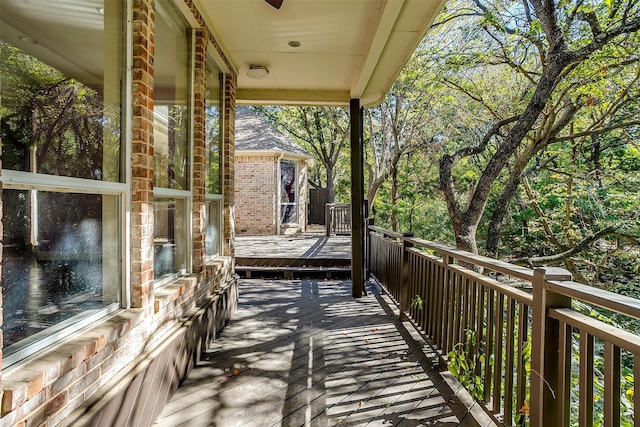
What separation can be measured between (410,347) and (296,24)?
295 centimetres

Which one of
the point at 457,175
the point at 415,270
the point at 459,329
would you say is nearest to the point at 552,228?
the point at 457,175

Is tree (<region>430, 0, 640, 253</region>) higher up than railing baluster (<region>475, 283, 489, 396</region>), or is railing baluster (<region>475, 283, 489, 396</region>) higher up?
tree (<region>430, 0, 640, 253</region>)

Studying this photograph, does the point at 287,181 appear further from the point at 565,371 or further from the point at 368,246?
the point at 565,371

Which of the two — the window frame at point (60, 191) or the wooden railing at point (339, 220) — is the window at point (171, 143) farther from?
the wooden railing at point (339, 220)

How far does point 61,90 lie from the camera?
5.31 ft

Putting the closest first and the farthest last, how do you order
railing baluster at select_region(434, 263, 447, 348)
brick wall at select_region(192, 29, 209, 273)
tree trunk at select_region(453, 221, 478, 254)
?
railing baluster at select_region(434, 263, 447, 348), brick wall at select_region(192, 29, 209, 273), tree trunk at select_region(453, 221, 478, 254)

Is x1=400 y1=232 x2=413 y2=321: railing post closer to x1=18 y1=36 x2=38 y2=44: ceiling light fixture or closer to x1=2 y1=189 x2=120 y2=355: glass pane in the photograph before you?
x1=2 y1=189 x2=120 y2=355: glass pane

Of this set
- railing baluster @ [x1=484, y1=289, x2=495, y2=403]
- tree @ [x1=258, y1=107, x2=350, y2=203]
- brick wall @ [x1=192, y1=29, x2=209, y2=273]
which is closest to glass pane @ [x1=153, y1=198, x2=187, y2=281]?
brick wall @ [x1=192, y1=29, x2=209, y2=273]

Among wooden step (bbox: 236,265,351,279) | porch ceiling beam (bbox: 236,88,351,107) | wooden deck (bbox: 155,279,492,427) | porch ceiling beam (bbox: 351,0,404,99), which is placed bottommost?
wooden deck (bbox: 155,279,492,427)

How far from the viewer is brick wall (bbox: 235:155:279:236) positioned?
11258mm

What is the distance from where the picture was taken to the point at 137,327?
197 centimetres

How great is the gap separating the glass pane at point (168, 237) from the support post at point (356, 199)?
2.59 m

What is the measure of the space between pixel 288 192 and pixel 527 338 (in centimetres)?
1042

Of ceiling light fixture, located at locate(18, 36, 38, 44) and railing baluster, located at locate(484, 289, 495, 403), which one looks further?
railing baluster, located at locate(484, 289, 495, 403)
